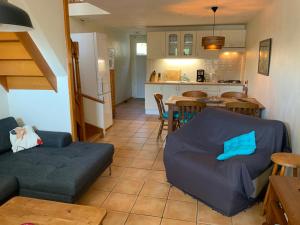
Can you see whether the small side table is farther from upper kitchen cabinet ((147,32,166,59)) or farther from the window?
the window

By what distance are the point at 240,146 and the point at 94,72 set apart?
3.03m

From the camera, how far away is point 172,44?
6.38m

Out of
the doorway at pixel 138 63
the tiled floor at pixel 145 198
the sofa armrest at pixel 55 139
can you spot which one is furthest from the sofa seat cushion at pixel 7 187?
the doorway at pixel 138 63

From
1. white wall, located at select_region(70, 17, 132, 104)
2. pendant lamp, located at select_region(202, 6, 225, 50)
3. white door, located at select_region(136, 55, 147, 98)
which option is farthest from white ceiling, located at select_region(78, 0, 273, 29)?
white door, located at select_region(136, 55, 147, 98)

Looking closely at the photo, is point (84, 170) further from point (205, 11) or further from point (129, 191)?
point (205, 11)

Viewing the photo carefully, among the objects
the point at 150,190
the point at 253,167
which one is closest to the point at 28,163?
the point at 150,190

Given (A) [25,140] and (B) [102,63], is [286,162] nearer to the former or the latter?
(A) [25,140]

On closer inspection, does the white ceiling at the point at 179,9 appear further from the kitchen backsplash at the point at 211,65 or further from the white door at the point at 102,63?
the kitchen backsplash at the point at 211,65

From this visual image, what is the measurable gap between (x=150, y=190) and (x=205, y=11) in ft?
11.0

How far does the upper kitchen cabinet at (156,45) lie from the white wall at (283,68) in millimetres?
2639

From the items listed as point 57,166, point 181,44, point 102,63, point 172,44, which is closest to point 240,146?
point 57,166

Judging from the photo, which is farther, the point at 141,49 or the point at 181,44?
the point at 141,49

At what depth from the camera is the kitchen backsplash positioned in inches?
247

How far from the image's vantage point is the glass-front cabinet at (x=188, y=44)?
6186 mm
